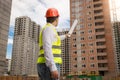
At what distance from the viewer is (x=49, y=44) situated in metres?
3.32

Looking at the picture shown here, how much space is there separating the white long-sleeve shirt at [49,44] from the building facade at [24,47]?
141882 millimetres

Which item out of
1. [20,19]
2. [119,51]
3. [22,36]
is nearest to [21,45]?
[22,36]

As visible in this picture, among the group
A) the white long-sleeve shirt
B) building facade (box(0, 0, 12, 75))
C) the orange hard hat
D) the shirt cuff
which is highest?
building facade (box(0, 0, 12, 75))

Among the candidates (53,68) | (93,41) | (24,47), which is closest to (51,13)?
(53,68)

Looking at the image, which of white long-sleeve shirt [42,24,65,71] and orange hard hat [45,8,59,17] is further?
orange hard hat [45,8,59,17]

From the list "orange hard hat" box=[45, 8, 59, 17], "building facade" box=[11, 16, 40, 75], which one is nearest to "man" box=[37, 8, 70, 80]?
"orange hard hat" box=[45, 8, 59, 17]

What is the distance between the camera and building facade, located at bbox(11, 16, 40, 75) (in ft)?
475

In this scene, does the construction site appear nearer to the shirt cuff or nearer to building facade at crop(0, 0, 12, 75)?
building facade at crop(0, 0, 12, 75)

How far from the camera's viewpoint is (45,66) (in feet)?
11.1

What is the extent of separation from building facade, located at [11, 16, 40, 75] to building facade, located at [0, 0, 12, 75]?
53615mm

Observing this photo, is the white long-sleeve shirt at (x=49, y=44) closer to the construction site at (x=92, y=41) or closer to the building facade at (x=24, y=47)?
the construction site at (x=92, y=41)

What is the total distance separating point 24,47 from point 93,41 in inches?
3856

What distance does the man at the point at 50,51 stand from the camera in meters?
3.17

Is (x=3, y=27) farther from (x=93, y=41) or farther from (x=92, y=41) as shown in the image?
(x=93, y=41)
